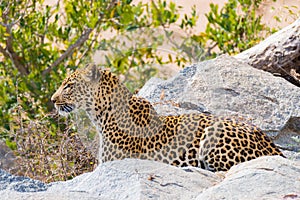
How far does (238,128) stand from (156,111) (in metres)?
1.34

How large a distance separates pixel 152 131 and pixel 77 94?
88cm

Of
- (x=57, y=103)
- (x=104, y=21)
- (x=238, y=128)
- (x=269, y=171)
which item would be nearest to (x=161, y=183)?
(x=269, y=171)

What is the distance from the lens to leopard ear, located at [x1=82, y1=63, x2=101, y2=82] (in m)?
9.34

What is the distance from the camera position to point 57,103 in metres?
9.49

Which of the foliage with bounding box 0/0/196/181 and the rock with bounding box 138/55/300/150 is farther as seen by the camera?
the foliage with bounding box 0/0/196/181

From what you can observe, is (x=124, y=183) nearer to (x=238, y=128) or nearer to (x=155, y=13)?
(x=238, y=128)

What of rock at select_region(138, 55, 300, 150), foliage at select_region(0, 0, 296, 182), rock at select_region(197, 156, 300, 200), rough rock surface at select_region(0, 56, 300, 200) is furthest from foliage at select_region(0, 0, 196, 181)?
rock at select_region(197, 156, 300, 200)

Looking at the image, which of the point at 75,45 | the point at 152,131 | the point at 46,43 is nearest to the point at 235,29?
the point at 75,45

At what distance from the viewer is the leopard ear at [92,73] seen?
934cm

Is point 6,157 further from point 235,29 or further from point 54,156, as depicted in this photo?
point 235,29

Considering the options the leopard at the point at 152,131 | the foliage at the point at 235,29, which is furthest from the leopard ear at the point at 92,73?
the foliage at the point at 235,29

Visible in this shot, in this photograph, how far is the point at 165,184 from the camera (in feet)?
21.8

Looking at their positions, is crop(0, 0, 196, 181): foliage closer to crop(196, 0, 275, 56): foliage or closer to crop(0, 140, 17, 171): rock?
crop(0, 140, 17, 171): rock

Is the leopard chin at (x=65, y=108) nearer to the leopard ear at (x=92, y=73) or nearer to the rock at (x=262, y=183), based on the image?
the leopard ear at (x=92, y=73)
